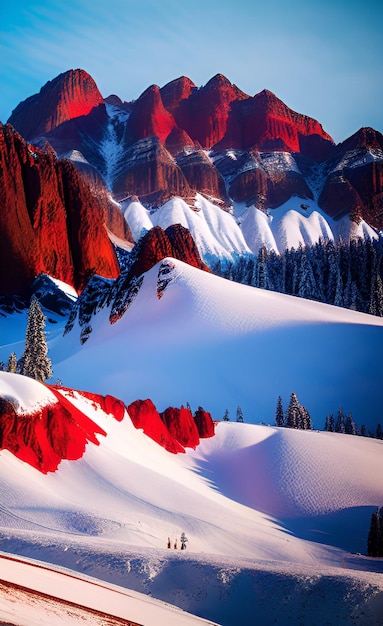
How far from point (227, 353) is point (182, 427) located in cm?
2291

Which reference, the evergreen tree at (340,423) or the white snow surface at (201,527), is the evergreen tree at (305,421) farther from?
the white snow surface at (201,527)

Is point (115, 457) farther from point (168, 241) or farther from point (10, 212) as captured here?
point (10, 212)

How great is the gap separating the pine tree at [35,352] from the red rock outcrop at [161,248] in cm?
2776

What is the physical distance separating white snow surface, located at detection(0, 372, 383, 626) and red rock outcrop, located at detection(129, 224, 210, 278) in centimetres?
4224

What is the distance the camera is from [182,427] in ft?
101

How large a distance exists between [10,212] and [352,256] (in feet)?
211

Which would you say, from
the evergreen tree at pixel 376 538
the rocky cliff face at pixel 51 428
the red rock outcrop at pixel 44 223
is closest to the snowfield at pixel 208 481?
the rocky cliff face at pixel 51 428

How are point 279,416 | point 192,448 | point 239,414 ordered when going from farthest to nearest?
point 239,414 < point 279,416 < point 192,448

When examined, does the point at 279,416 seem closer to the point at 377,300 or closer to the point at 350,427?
the point at 350,427

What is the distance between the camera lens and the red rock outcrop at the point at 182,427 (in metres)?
30.5

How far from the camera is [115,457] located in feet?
73.1

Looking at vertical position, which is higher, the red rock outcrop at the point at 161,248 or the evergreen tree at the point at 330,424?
the red rock outcrop at the point at 161,248

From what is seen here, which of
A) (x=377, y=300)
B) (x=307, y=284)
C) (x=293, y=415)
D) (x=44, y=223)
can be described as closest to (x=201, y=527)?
(x=293, y=415)

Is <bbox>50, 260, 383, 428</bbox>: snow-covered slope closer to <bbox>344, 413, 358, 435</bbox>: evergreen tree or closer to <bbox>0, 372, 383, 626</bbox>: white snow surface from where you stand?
<bbox>344, 413, 358, 435</bbox>: evergreen tree
